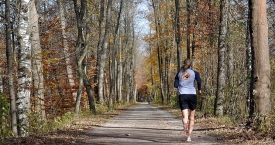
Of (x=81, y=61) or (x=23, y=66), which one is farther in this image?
(x=81, y=61)

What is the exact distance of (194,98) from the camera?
26.2ft

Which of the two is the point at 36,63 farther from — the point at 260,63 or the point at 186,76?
the point at 260,63

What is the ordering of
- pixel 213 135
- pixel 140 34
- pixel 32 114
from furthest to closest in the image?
pixel 140 34 < pixel 32 114 < pixel 213 135

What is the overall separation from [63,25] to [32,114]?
8788 mm

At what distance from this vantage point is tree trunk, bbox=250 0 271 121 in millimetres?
8633

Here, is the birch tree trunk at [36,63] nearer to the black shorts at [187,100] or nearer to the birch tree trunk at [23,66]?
the birch tree trunk at [23,66]

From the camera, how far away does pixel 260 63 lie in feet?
28.5

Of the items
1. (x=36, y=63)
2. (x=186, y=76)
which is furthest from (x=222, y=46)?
(x=36, y=63)

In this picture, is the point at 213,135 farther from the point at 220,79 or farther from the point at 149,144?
the point at 220,79

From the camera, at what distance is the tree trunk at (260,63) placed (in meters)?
8.63

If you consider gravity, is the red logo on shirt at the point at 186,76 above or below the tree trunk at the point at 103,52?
below

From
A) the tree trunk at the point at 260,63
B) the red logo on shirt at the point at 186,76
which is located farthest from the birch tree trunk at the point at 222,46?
the red logo on shirt at the point at 186,76

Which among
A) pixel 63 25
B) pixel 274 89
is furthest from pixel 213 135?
pixel 63 25

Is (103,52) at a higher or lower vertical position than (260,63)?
higher
